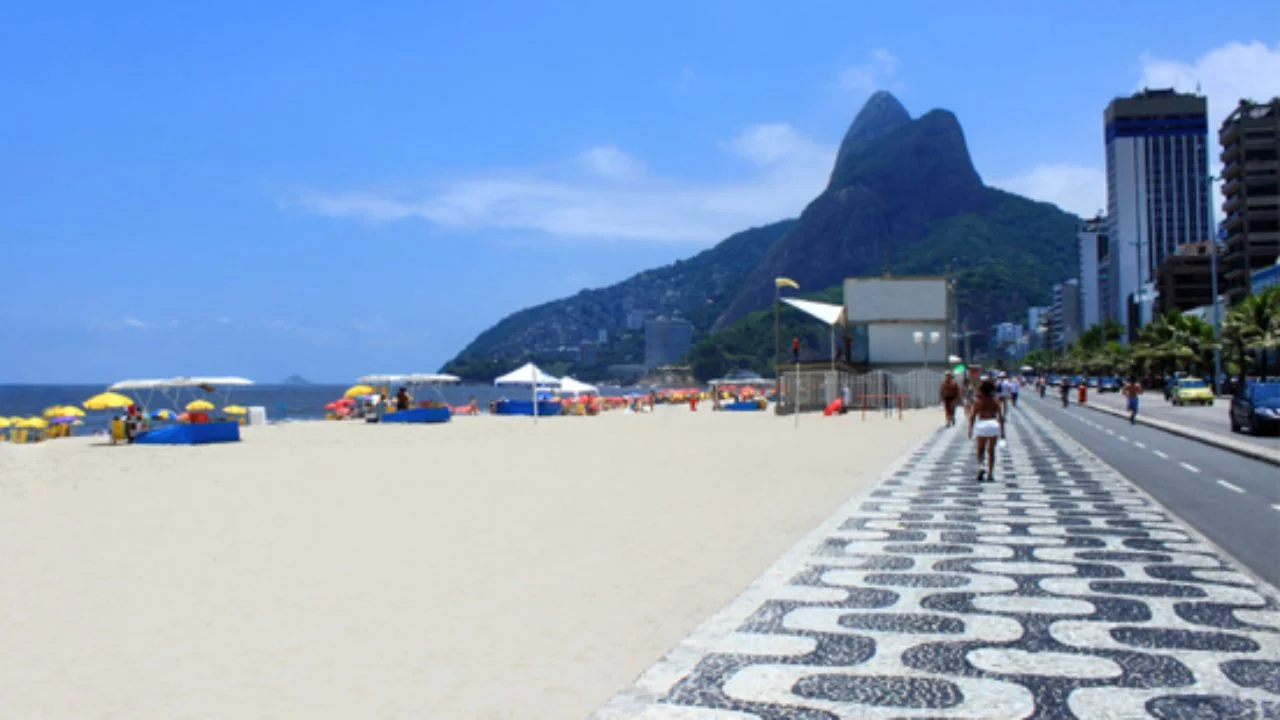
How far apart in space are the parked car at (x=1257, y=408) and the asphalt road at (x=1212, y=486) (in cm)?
158

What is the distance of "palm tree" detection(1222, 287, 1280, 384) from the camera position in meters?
47.6

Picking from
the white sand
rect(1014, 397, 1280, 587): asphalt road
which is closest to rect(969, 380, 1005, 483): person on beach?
the white sand

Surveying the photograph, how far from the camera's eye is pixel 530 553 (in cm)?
806

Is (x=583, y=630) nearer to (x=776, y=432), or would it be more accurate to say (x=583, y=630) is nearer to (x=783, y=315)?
(x=776, y=432)

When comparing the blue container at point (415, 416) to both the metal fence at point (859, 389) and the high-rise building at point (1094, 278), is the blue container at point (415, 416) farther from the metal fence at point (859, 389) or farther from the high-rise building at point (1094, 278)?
the high-rise building at point (1094, 278)

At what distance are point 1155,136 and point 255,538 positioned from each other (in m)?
203

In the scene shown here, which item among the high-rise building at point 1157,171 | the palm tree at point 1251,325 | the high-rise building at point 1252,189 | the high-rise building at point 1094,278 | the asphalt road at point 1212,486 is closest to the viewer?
the asphalt road at point 1212,486

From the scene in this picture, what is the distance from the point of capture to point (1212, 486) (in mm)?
12805

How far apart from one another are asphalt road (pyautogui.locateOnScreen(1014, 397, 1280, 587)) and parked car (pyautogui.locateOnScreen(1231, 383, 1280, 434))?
5.18 ft

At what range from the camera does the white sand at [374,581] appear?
450 centimetres

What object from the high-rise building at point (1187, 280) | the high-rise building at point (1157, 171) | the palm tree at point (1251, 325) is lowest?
the palm tree at point (1251, 325)

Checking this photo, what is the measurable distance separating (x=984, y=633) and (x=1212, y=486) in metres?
9.32

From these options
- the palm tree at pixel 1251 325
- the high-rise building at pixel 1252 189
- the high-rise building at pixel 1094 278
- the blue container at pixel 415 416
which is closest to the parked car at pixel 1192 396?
the palm tree at pixel 1251 325

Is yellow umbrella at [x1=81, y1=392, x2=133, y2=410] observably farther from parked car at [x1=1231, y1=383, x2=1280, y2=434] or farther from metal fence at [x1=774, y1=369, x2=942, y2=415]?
parked car at [x1=1231, y1=383, x2=1280, y2=434]
